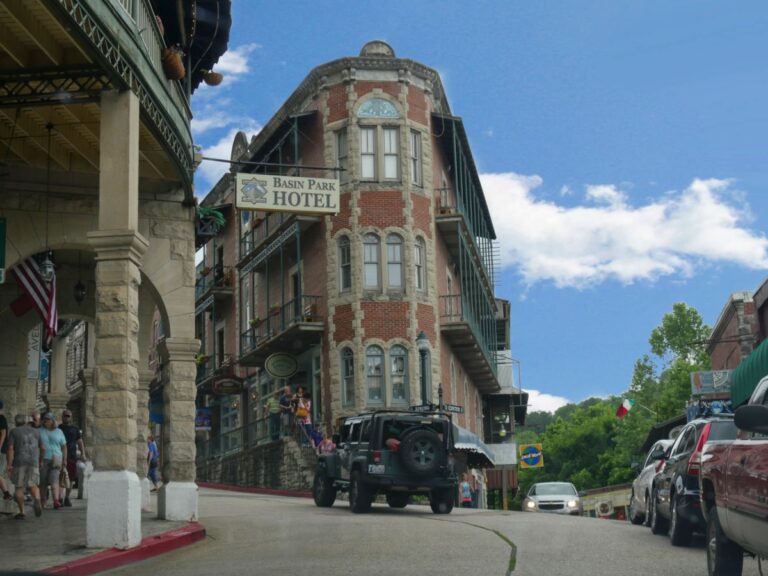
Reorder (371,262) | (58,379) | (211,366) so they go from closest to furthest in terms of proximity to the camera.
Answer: (58,379), (371,262), (211,366)

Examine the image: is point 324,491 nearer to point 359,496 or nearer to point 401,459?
point 359,496

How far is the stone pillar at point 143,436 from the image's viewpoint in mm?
22156

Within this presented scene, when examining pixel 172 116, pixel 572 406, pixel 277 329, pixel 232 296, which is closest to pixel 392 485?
pixel 172 116

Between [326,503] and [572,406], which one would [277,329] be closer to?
[326,503]

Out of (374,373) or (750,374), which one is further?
(374,373)

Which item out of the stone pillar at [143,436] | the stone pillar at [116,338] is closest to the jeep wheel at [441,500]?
the stone pillar at [143,436]

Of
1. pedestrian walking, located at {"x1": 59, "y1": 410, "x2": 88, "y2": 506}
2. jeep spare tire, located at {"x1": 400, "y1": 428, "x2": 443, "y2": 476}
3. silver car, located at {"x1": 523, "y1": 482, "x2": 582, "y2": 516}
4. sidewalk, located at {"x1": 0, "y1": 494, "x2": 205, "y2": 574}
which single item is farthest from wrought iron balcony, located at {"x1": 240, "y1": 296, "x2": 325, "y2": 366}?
sidewalk, located at {"x1": 0, "y1": 494, "x2": 205, "y2": 574}

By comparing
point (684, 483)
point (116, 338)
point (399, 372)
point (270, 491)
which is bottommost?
point (270, 491)

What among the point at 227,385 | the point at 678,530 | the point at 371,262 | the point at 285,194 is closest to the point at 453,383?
the point at 371,262

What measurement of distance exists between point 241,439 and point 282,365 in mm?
7201

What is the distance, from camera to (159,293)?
1920 centimetres

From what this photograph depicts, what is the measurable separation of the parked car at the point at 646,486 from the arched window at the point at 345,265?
1892 centimetres

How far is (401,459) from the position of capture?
22.9m

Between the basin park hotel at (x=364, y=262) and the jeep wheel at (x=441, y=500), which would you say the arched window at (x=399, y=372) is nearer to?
the basin park hotel at (x=364, y=262)
